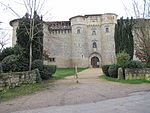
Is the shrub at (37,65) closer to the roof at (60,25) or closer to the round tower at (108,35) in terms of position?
the round tower at (108,35)

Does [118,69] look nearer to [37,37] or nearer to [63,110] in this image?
[37,37]

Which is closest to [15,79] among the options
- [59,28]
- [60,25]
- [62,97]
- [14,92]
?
[14,92]

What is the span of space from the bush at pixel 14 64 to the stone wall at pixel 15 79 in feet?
5.19

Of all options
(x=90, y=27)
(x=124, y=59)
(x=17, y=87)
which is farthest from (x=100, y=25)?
(x=17, y=87)

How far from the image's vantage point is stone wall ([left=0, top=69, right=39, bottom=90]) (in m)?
9.44

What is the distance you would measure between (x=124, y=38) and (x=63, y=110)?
19655mm

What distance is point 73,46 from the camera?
40844 millimetres


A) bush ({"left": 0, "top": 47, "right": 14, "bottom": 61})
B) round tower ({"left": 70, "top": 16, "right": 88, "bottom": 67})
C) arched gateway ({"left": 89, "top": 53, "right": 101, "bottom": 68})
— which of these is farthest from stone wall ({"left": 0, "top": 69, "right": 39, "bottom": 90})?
arched gateway ({"left": 89, "top": 53, "right": 101, "bottom": 68})

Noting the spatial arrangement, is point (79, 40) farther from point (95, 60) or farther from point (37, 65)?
point (37, 65)

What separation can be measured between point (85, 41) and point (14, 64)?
2975 cm

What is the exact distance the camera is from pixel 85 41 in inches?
1598

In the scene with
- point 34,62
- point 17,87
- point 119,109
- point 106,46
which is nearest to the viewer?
point 119,109

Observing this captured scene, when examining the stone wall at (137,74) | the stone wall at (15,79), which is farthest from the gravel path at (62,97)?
the stone wall at (137,74)

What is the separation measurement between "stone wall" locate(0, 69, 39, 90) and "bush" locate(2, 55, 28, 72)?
A: 5.19ft
